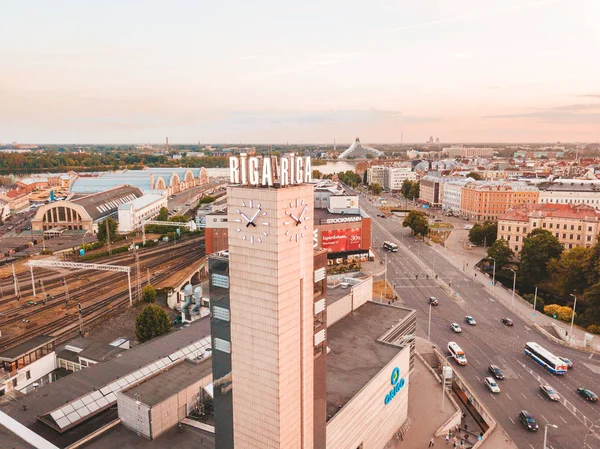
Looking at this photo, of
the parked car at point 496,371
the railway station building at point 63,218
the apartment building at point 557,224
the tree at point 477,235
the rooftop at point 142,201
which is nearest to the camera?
the parked car at point 496,371

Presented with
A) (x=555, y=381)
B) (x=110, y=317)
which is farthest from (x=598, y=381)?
(x=110, y=317)

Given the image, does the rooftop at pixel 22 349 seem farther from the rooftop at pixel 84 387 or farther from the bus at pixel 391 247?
the bus at pixel 391 247

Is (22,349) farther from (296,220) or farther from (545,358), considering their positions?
(545,358)

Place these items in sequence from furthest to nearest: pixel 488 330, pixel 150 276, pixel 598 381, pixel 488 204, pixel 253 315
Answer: pixel 488 204 < pixel 150 276 < pixel 488 330 < pixel 598 381 < pixel 253 315

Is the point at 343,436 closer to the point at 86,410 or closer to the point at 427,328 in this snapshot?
the point at 86,410

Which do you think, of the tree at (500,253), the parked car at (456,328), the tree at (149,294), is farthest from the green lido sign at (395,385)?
the tree at (500,253)

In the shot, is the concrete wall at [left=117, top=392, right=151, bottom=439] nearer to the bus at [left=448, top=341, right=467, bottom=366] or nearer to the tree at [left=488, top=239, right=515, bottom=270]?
the bus at [left=448, top=341, right=467, bottom=366]

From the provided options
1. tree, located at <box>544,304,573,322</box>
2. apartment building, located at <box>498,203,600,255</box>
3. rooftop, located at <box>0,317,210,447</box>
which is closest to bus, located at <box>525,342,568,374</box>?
tree, located at <box>544,304,573,322</box>
